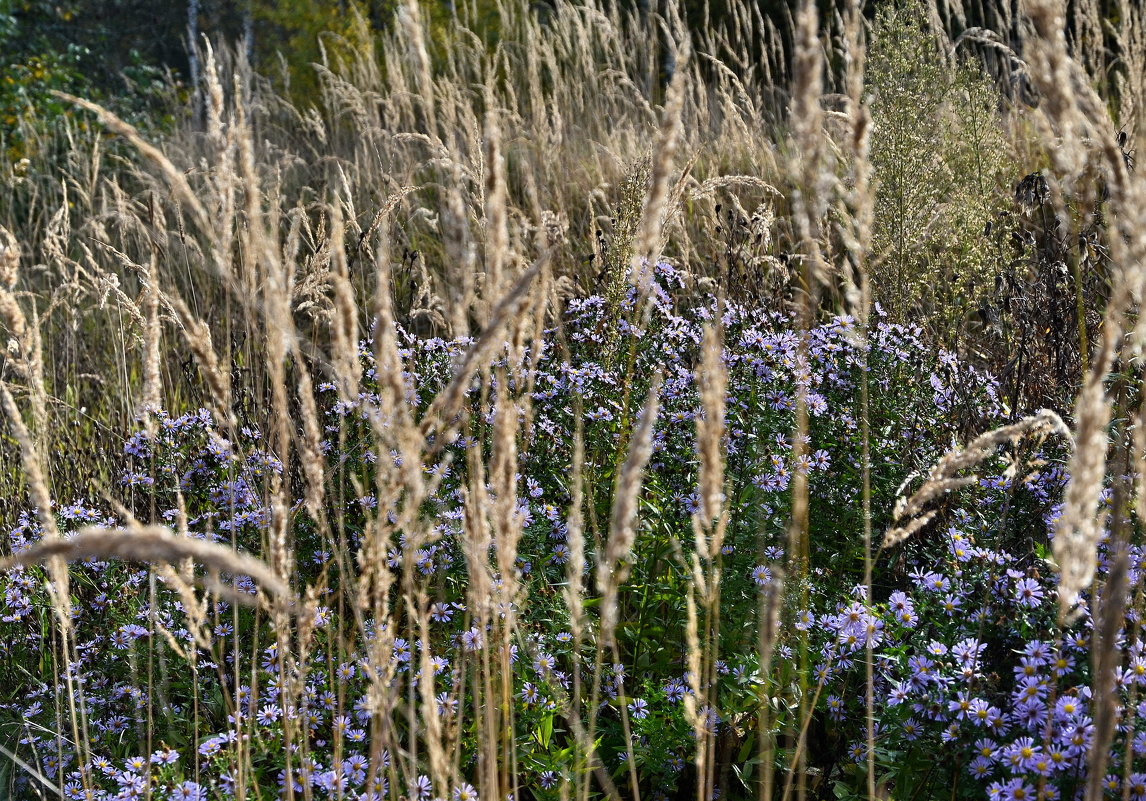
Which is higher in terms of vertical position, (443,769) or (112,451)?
(112,451)

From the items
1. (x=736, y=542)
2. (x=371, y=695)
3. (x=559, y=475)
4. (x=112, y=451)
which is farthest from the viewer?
(x=112, y=451)

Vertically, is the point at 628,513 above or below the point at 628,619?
above

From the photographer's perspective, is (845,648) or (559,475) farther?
(559,475)

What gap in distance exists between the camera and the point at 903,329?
9.51 ft

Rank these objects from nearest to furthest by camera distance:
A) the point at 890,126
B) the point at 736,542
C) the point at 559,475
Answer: the point at 736,542, the point at 559,475, the point at 890,126

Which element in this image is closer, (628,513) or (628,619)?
(628,513)

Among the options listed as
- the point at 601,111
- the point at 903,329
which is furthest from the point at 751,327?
the point at 601,111

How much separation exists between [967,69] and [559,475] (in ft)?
11.1

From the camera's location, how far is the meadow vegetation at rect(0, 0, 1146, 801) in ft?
3.92

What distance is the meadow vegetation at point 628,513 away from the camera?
3.92ft

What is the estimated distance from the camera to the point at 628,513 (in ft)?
3.64

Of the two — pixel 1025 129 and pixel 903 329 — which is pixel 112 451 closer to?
pixel 903 329

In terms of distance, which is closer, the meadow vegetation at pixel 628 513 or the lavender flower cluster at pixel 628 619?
the meadow vegetation at pixel 628 513

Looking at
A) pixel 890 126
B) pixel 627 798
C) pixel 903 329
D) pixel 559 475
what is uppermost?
pixel 890 126
